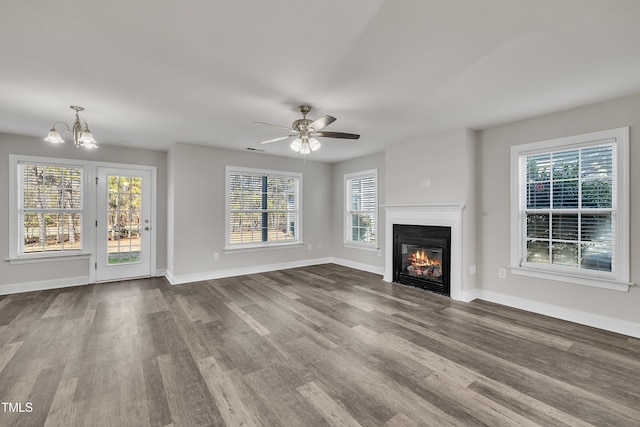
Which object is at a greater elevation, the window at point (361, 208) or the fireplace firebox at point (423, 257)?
the window at point (361, 208)

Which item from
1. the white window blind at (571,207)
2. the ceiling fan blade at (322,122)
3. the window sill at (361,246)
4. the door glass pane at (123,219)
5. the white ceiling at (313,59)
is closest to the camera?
the white ceiling at (313,59)

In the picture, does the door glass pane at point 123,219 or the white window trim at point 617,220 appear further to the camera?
the door glass pane at point 123,219

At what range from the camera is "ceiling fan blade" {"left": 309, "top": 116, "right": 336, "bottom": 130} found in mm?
2820

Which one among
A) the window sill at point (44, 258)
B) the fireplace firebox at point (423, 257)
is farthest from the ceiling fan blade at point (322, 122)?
the window sill at point (44, 258)

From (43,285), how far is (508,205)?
23.7ft

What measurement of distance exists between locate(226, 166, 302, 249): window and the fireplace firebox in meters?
2.47

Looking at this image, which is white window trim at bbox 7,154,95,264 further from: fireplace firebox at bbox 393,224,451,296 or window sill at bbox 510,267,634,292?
window sill at bbox 510,267,634,292

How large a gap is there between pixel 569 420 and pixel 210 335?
9.60 feet

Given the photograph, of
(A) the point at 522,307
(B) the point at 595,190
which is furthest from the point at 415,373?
(B) the point at 595,190

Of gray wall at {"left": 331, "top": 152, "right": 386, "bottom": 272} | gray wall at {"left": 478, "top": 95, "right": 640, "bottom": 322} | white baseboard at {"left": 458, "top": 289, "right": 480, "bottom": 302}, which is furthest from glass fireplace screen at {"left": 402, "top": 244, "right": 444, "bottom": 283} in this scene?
gray wall at {"left": 331, "top": 152, "right": 386, "bottom": 272}

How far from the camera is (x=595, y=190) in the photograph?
3229 mm

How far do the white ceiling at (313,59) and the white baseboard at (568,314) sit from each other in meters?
2.37

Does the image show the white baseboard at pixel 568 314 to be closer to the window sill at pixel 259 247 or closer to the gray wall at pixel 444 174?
the gray wall at pixel 444 174

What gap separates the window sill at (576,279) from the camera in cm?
303
